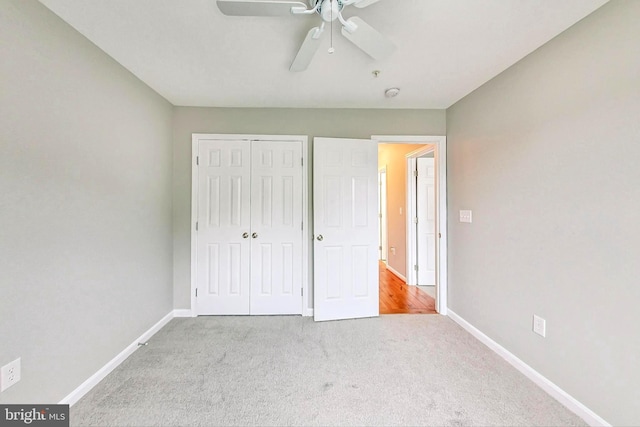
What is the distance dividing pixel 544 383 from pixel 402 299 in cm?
172

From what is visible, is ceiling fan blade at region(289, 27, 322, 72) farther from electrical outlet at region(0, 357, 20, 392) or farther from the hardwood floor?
the hardwood floor

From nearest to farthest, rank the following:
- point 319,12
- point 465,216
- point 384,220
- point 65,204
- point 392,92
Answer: point 319,12 < point 65,204 < point 392,92 < point 465,216 < point 384,220

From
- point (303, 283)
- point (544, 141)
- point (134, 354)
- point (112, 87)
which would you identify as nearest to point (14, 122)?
point (112, 87)

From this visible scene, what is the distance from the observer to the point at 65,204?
5.00ft

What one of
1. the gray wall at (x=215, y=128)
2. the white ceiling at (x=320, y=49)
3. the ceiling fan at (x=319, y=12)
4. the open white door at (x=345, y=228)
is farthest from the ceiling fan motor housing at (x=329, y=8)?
the gray wall at (x=215, y=128)

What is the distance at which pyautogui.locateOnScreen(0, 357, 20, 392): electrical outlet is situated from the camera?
1.21 m

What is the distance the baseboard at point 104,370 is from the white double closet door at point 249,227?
1.76ft

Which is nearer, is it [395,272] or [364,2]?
[364,2]

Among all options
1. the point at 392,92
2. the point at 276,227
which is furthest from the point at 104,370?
the point at 392,92

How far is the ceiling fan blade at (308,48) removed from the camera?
1354 mm

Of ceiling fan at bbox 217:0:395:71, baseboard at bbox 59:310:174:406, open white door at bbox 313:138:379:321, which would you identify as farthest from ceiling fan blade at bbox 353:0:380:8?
baseboard at bbox 59:310:174:406

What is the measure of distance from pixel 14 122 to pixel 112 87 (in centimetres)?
81

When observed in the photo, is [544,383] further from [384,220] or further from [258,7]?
[384,220]

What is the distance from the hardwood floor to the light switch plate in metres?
1.16
